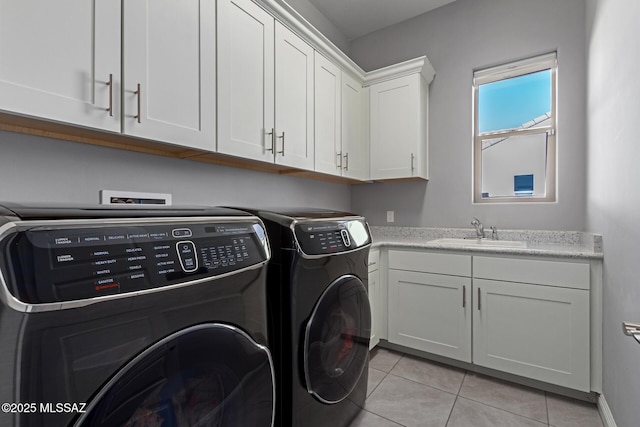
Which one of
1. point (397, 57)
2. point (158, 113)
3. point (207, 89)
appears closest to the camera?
point (158, 113)

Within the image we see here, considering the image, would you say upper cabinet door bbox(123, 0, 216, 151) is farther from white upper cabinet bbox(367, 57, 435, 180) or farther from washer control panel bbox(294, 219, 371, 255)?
A: white upper cabinet bbox(367, 57, 435, 180)

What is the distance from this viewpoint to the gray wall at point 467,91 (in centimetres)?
223

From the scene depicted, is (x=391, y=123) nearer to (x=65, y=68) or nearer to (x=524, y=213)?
(x=524, y=213)

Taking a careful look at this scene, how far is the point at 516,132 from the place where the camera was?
8.29ft

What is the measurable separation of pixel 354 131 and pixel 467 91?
3.35ft

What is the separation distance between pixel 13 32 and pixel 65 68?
0.45ft

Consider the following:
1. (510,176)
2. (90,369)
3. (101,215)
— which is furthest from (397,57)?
(90,369)

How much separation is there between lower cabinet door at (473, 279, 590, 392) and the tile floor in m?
0.12

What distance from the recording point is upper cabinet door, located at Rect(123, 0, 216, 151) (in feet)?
3.88

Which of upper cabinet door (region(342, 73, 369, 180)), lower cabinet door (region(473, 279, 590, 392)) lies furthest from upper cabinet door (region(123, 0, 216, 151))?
lower cabinet door (region(473, 279, 590, 392))

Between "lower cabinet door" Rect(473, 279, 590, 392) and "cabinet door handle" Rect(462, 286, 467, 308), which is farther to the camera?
"cabinet door handle" Rect(462, 286, 467, 308)

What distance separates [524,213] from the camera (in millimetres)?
2398

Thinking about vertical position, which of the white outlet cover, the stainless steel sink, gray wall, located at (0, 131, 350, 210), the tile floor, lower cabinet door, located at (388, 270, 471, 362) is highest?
gray wall, located at (0, 131, 350, 210)

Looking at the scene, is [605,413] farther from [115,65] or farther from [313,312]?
[115,65]
